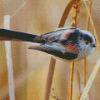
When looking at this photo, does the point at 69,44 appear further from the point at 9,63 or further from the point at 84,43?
the point at 9,63

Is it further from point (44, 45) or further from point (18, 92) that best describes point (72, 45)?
point (18, 92)

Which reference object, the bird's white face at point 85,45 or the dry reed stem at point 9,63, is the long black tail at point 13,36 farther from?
the dry reed stem at point 9,63

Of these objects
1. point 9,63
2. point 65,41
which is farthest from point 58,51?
point 9,63

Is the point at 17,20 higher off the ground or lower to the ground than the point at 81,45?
higher

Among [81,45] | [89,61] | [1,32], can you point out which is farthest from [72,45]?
[89,61]

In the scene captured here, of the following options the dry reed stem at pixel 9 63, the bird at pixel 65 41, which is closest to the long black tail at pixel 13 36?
the bird at pixel 65 41
